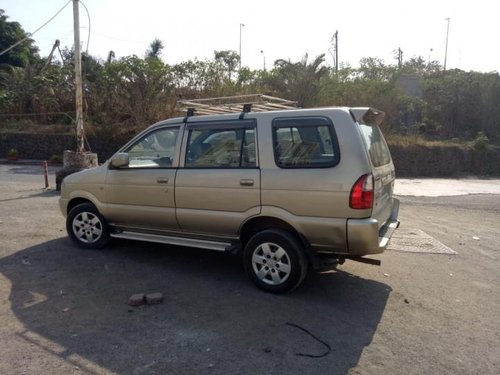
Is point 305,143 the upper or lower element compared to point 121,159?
upper

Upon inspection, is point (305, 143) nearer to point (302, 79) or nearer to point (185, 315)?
point (185, 315)

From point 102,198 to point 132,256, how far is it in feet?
2.90

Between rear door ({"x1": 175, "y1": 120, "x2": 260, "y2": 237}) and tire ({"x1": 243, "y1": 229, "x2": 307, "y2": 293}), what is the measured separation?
307mm

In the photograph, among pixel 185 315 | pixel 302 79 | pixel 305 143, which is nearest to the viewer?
pixel 185 315

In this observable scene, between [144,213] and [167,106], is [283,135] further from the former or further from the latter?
[167,106]

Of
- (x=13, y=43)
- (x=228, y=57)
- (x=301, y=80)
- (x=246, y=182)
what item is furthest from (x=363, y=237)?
(x=13, y=43)

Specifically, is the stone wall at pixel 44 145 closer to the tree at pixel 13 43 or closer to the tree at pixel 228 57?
the tree at pixel 228 57

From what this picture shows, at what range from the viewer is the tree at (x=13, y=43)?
125ft

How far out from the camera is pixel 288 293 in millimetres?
4852

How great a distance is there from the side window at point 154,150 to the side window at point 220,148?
0.31m

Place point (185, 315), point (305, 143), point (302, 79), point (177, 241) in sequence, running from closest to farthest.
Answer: point (185, 315) → point (305, 143) → point (177, 241) → point (302, 79)

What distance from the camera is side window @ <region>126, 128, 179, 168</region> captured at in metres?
5.67

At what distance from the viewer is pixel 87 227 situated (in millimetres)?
6328

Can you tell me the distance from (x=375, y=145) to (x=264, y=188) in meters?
1.34
